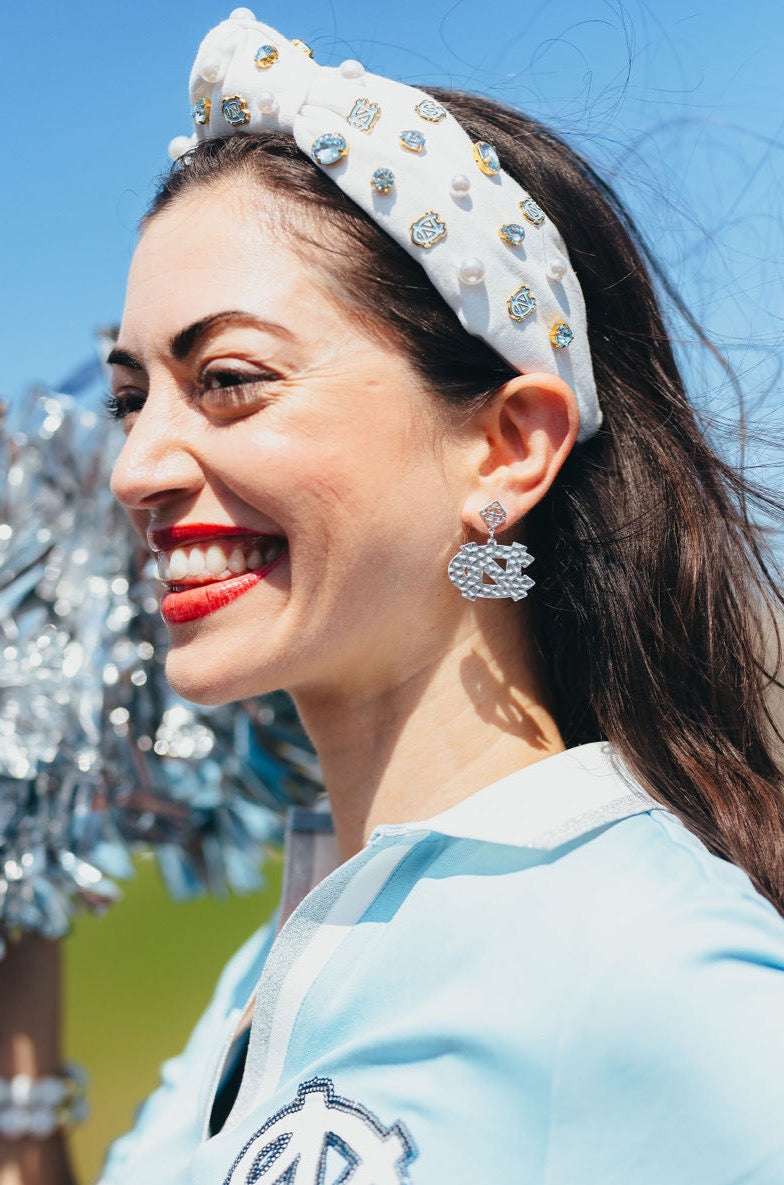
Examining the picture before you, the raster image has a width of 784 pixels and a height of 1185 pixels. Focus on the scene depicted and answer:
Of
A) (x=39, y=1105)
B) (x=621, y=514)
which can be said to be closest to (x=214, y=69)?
(x=621, y=514)

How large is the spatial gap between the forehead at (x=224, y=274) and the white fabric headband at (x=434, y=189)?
0.29ft

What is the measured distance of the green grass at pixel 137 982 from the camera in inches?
83.6

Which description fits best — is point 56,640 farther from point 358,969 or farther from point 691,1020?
point 691,1020

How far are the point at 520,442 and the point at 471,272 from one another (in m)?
0.17

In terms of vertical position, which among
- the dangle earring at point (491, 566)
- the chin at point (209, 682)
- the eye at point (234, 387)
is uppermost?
the eye at point (234, 387)

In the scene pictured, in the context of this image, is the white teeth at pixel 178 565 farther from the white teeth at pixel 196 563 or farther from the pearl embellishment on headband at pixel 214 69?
the pearl embellishment on headband at pixel 214 69

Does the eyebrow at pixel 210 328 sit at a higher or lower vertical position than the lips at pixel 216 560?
higher

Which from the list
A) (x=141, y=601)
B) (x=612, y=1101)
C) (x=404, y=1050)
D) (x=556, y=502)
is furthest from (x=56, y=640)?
(x=612, y=1101)

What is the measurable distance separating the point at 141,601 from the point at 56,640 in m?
0.12

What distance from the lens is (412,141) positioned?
1.11 meters

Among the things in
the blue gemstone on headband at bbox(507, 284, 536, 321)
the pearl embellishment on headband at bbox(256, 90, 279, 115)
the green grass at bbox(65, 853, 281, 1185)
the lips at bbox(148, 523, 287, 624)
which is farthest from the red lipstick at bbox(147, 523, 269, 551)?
the green grass at bbox(65, 853, 281, 1185)

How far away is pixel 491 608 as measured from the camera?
1.19 metres

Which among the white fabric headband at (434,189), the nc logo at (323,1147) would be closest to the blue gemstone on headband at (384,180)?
the white fabric headband at (434,189)

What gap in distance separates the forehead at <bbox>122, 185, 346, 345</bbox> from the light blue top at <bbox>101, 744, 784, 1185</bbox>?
18.7 inches
